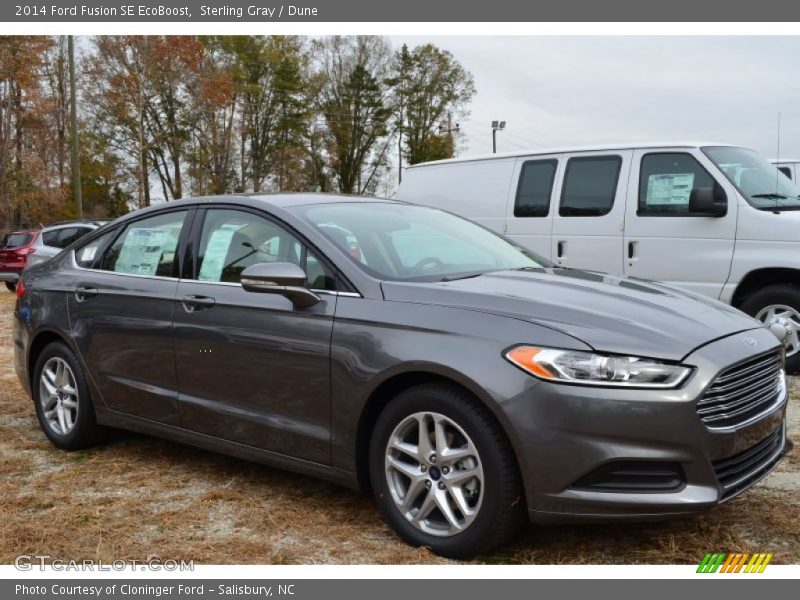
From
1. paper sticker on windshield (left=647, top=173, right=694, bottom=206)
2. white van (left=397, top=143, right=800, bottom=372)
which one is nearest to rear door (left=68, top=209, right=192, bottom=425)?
white van (left=397, top=143, right=800, bottom=372)

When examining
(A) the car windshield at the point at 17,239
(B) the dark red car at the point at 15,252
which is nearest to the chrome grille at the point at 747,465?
(B) the dark red car at the point at 15,252

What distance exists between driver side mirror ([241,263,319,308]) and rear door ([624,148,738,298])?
Result: 4.63 metres

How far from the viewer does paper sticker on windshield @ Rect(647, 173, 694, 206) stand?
24.3 ft

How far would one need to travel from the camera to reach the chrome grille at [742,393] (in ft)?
10.1

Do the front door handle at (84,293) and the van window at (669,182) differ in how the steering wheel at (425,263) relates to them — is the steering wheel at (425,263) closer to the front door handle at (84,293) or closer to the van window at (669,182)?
the front door handle at (84,293)

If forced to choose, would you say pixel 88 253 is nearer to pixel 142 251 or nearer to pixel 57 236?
pixel 142 251

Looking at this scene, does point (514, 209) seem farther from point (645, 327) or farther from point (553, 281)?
point (645, 327)

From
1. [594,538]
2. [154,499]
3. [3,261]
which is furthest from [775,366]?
[3,261]

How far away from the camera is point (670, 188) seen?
296 inches

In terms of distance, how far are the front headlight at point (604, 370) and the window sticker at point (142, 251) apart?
252 cm

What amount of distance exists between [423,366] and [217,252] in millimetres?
1594

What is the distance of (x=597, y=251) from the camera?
26.0ft

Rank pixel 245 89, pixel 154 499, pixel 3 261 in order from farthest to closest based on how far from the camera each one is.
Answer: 1. pixel 245 89
2. pixel 3 261
3. pixel 154 499

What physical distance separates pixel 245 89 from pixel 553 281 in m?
43.8
